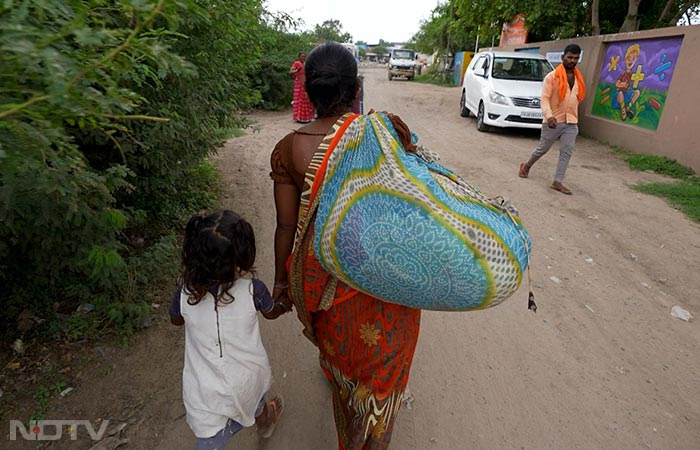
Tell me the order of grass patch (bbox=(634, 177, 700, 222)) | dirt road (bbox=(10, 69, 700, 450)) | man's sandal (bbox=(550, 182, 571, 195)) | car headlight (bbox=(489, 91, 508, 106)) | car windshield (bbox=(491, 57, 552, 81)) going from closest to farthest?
dirt road (bbox=(10, 69, 700, 450))
grass patch (bbox=(634, 177, 700, 222))
man's sandal (bbox=(550, 182, 571, 195))
car headlight (bbox=(489, 91, 508, 106))
car windshield (bbox=(491, 57, 552, 81))

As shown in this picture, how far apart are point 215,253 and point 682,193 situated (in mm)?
6133

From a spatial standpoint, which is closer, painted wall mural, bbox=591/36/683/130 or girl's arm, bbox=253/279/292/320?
girl's arm, bbox=253/279/292/320

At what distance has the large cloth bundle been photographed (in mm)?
1132

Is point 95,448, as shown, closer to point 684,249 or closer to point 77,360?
point 77,360

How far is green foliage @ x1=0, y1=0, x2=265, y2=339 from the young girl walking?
467 mm

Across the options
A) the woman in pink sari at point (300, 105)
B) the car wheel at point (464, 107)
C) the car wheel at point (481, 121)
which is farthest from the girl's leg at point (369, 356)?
the car wheel at point (464, 107)

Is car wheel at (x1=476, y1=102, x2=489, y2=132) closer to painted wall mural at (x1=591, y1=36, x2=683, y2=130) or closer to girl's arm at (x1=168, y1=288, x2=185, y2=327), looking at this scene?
painted wall mural at (x1=591, y1=36, x2=683, y2=130)

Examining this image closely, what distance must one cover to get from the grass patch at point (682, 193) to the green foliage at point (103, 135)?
5084 mm

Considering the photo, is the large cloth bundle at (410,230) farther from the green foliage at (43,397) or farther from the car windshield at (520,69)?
the car windshield at (520,69)

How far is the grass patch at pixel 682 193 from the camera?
4.92 metres

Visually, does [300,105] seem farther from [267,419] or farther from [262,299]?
[262,299]

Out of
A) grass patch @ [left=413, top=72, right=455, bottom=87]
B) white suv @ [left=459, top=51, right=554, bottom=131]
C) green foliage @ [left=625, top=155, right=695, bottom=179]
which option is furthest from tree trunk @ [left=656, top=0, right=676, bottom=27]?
grass patch @ [left=413, top=72, right=455, bottom=87]

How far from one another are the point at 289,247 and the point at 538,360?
6.03ft

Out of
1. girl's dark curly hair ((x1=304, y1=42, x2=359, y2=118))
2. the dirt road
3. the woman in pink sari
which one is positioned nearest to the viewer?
girl's dark curly hair ((x1=304, y1=42, x2=359, y2=118))
